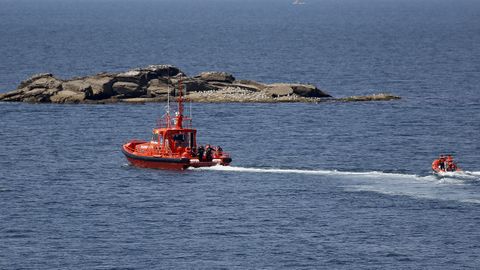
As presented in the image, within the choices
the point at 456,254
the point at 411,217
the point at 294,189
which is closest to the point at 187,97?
the point at 294,189

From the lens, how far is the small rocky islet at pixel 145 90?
143875 millimetres

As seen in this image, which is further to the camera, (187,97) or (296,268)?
(187,97)

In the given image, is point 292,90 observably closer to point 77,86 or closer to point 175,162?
point 77,86

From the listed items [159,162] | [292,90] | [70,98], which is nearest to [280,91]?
[292,90]

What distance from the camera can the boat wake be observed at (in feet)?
299

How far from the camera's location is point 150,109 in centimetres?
13975

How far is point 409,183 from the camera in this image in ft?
314

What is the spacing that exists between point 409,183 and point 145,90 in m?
55.8

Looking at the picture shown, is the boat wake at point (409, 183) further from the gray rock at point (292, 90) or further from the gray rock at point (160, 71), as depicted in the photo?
the gray rock at point (160, 71)

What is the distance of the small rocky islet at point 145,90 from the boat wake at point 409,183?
43603mm

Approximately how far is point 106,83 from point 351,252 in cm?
7018

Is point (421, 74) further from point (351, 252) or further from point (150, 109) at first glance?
point (351, 252)

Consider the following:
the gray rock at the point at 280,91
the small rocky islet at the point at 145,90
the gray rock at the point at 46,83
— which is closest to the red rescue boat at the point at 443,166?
the small rocky islet at the point at 145,90

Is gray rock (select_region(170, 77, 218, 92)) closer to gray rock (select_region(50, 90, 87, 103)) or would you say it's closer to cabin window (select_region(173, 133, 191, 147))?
gray rock (select_region(50, 90, 87, 103))
